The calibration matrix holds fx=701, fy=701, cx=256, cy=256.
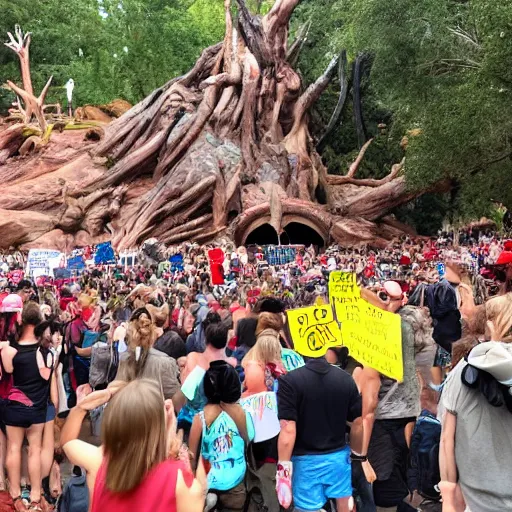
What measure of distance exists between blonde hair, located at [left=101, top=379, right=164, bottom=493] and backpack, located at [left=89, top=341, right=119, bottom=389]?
3648 mm

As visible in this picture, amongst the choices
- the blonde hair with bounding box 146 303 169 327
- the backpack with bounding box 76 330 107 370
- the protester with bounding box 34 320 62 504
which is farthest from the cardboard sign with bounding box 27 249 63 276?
the protester with bounding box 34 320 62 504

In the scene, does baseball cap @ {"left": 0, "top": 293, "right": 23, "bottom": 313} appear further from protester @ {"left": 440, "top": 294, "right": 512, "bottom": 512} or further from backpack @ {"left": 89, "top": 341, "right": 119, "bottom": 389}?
protester @ {"left": 440, "top": 294, "right": 512, "bottom": 512}

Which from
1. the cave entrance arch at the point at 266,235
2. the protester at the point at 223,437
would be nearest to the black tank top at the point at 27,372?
the protester at the point at 223,437

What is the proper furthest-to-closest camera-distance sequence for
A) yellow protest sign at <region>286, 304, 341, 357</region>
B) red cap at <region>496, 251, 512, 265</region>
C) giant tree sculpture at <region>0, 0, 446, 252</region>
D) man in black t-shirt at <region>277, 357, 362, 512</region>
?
giant tree sculpture at <region>0, 0, 446, 252</region> → red cap at <region>496, 251, 512, 265</region> → yellow protest sign at <region>286, 304, 341, 357</region> → man in black t-shirt at <region>277, 357, 362, 512</region>

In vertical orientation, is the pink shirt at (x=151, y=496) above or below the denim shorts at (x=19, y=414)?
above

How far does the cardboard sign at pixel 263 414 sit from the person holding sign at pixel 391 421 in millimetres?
615

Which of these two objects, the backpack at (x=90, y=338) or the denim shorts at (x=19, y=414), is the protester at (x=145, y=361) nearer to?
the denim shorts at (x=19, y=414)

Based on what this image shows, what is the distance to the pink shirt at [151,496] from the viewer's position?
6.98ft

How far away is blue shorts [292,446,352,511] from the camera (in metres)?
3.72

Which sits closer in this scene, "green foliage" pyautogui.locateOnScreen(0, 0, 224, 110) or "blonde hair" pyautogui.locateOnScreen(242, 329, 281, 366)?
"blonde hair" pyautogui.locateOnScreen(242, 329, 281, 366)

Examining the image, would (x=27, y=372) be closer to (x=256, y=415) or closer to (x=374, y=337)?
(x=256, y=415)

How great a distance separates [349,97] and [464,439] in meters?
33.3

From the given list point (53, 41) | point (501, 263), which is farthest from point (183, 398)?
point (53, 41)

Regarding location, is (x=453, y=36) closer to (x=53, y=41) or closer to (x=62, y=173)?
(x=62, y=173)
